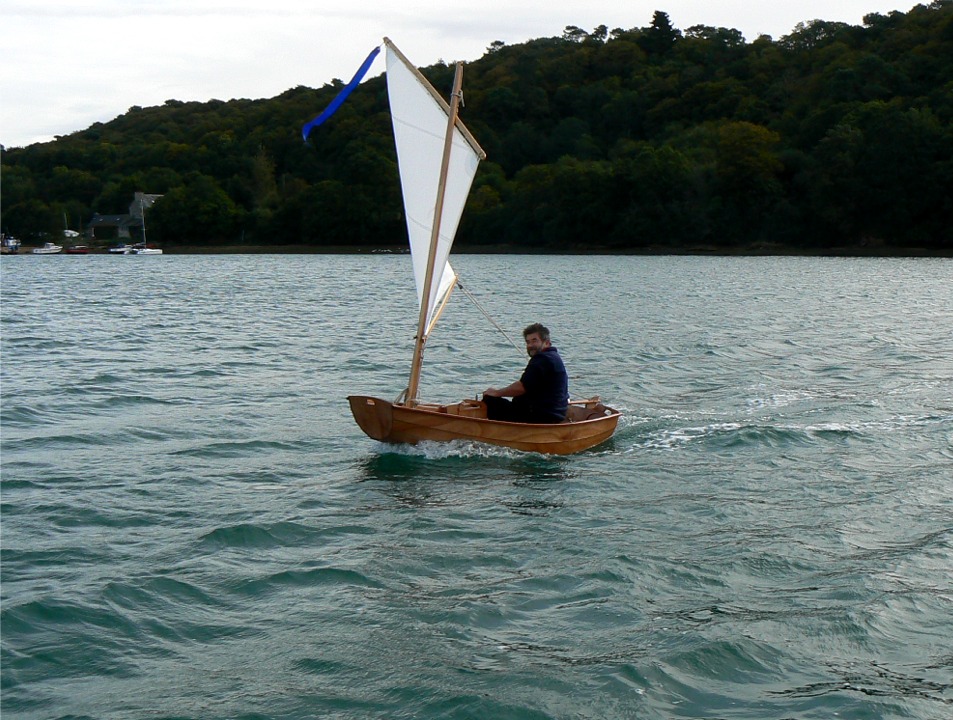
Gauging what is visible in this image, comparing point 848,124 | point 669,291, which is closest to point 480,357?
point 669,291

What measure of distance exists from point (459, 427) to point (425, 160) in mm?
3584

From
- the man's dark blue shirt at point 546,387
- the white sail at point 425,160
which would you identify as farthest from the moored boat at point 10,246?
the man's dark blue shirt at point 546,387

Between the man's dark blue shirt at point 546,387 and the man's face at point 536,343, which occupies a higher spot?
the man's face at point 536,343

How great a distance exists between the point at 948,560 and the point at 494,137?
457ft

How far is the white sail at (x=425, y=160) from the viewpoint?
13859 mm

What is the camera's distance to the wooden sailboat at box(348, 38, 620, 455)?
539 inches

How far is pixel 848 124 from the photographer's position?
327 feet

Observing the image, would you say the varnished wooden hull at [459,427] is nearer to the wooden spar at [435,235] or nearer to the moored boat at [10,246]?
the wooden spar at [435,235]

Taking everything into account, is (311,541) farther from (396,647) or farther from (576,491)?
(576,491)

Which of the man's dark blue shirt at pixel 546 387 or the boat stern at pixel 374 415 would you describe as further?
the man's dark blue shirt at pixel 546 387

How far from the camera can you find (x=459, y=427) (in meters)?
13.7

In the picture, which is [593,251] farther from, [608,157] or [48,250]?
[48,250]

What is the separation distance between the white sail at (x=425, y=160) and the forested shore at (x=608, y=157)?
286ft

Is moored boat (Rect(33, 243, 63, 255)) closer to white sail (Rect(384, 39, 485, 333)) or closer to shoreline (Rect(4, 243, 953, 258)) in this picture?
shoreline (Rect(4, 243, 953, 258))
